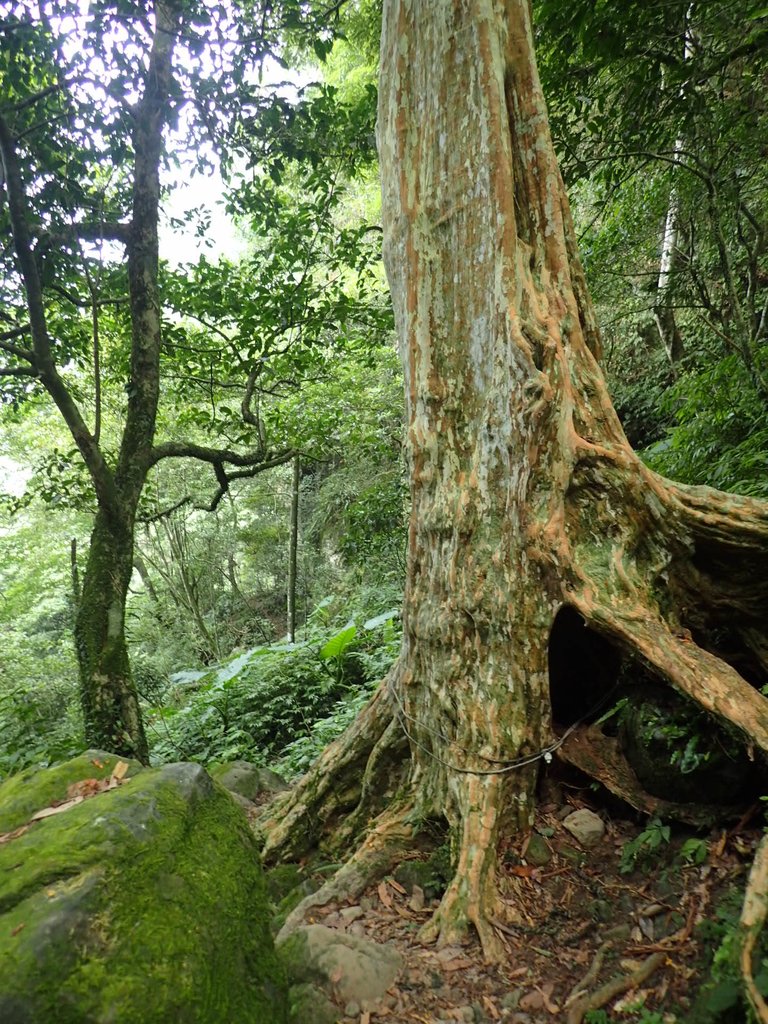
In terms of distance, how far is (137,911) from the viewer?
1.75 metres

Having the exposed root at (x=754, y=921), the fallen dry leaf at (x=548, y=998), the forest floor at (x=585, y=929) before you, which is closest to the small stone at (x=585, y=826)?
the forest floor at (x=585, y=929)

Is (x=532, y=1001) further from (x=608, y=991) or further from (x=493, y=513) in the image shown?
(x=493, y=513)

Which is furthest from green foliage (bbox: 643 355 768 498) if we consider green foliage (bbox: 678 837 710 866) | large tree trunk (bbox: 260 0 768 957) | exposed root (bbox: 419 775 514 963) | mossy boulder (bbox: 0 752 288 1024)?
mossy boulder (bbox: 0 752 288 1024)

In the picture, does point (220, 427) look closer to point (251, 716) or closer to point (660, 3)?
point (251, 716)

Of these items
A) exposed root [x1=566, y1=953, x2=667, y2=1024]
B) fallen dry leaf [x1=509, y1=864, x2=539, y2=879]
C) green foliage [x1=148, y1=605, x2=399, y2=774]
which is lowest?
green foliage [x1=148, y1=605, x2=399, y2=774]

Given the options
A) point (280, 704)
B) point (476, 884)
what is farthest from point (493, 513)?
point (280, 704)

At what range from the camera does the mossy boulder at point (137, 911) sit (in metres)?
1.52

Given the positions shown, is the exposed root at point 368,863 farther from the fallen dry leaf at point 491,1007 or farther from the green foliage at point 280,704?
the green foliage at point 280,704

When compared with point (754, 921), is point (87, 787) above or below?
above

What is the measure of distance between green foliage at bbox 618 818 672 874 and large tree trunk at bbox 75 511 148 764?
3648 mm

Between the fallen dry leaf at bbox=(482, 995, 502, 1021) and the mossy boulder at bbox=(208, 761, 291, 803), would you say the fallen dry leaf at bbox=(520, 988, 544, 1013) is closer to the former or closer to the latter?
the fallen dry leaf at bbox=(482, 995, 502, 1021)

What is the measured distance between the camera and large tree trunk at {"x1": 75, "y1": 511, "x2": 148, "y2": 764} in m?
4.59

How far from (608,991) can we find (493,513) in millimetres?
1943

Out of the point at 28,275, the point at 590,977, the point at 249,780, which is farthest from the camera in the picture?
the point at 249,780
